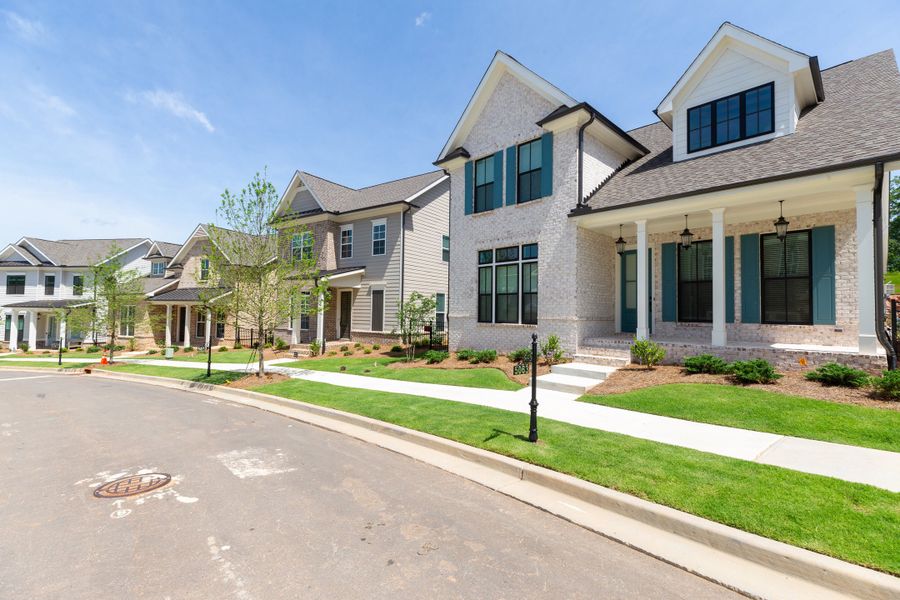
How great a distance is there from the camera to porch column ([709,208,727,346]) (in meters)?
10.5

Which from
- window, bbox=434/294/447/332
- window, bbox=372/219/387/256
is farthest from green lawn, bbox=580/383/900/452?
window, bbox=372/219/387/256

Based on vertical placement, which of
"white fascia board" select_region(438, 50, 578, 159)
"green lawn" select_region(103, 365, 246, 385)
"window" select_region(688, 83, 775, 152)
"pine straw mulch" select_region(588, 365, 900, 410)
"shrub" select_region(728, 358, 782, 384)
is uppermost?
"white fascia board" select_region(438, 50, 578, 159)

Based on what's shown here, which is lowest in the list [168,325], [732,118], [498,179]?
[168,325]

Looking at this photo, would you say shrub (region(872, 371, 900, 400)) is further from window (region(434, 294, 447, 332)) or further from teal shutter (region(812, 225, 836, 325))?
window (region(434, 294, 447, 332))

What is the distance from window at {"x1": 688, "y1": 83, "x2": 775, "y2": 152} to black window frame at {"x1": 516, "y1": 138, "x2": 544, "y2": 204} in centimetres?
461

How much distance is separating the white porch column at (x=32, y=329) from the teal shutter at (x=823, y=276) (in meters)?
48.9

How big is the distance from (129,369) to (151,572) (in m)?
19.0

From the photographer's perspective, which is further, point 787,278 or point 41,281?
point 41,281

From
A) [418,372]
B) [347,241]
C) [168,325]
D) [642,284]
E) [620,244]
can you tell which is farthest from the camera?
[168,325]

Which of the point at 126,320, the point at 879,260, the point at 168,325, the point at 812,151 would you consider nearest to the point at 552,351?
the point at 879,260

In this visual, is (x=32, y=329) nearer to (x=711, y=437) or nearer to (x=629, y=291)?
(x=629, y=291)

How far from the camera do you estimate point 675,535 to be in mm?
3984

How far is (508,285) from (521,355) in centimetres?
285

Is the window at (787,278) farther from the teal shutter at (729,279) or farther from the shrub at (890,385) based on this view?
the shrub at (890,385)
